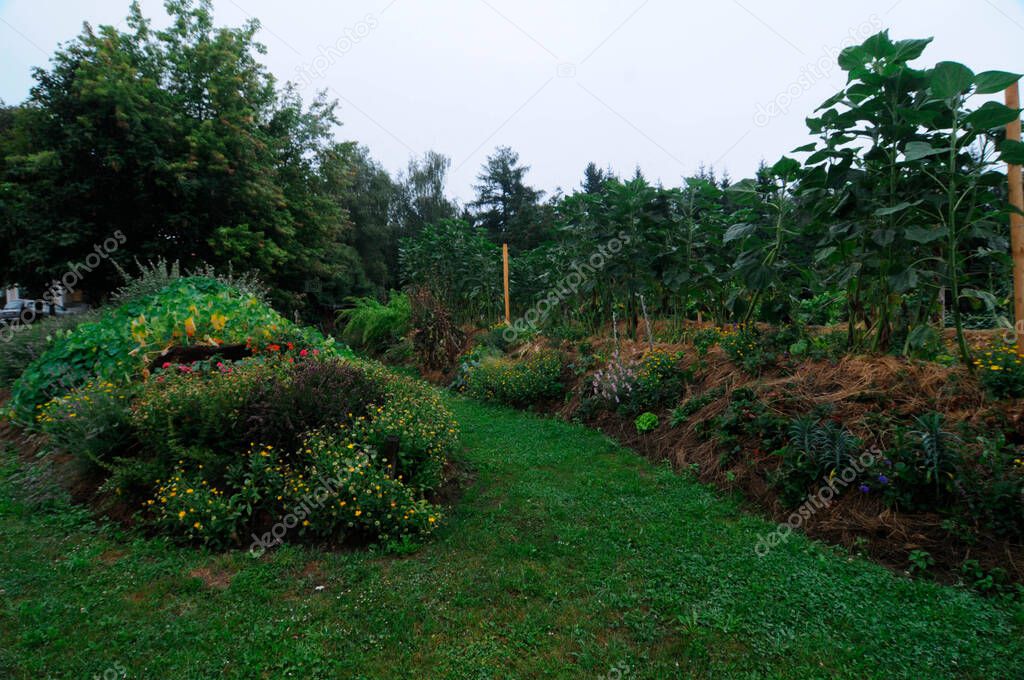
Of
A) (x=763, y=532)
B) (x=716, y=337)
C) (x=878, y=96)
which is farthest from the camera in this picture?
(x=716, y=337)

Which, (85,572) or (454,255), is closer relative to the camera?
(85,572)

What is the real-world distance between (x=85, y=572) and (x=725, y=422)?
4.12m

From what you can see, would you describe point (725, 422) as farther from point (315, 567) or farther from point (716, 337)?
point (315, 567)

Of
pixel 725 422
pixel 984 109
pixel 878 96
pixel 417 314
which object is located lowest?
pixel 725 422

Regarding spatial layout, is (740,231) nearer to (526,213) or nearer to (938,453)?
(938,453)

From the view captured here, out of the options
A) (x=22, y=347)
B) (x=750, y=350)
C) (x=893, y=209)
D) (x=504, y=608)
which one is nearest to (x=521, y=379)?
(x=750, y=350)

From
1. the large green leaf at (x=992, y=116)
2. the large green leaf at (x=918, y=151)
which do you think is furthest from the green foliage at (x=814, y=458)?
the large green leaf at (x=992, y=116)

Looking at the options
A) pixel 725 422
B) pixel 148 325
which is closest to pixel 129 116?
pixel 148 325

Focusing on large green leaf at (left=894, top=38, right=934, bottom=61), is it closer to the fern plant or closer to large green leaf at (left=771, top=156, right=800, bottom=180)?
large green leaf at (left=771, top=156, right=800, bottom=180)

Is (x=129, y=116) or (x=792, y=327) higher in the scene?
(x=129, y=116)

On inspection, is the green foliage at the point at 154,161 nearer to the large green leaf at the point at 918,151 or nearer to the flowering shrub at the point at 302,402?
the flowering shrub at the point at 302,402

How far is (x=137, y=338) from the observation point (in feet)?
17.0

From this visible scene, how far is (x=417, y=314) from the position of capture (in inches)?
403

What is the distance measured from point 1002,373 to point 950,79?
1865 mm
